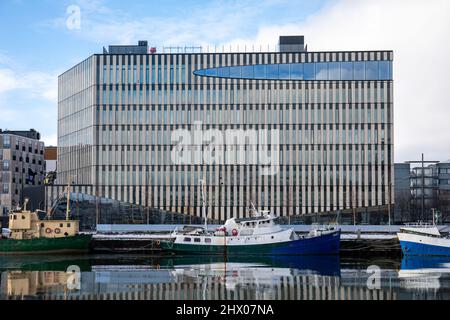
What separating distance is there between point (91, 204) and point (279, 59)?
148ft

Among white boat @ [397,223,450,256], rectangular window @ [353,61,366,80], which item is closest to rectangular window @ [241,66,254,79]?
rectangular window @ [353,61,366,80]

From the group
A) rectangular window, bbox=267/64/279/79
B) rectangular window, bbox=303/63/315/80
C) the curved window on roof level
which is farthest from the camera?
rectangular window, bbox=267/64/279/79

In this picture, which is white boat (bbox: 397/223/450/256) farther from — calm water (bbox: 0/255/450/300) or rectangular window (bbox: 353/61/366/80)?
rectangular window (bbox: 353/61/366/80)

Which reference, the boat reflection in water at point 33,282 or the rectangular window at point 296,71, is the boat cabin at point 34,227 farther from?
the rectangular window at point 296,71

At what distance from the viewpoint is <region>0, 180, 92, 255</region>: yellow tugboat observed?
7512 cm

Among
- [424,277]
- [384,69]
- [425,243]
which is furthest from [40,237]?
[384,69]

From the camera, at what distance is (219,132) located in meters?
123

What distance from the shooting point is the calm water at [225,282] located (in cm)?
3488

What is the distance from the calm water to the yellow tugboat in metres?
16.9

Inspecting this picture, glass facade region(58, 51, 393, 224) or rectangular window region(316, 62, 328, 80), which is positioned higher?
rectangular window region(316, 62, 328, 80)

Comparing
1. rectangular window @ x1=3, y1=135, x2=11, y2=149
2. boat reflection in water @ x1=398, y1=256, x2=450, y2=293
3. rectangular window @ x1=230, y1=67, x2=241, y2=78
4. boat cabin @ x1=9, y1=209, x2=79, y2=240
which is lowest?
boat reflection in water @ x1=398, y1=256, x2=450, y2=293

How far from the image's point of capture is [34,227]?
78.5 metres

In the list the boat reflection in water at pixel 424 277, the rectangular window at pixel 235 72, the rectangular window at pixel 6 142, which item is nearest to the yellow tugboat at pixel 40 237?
the boat reflection in water at pixel 424 277

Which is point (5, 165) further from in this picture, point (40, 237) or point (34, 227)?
point (40, 237)
